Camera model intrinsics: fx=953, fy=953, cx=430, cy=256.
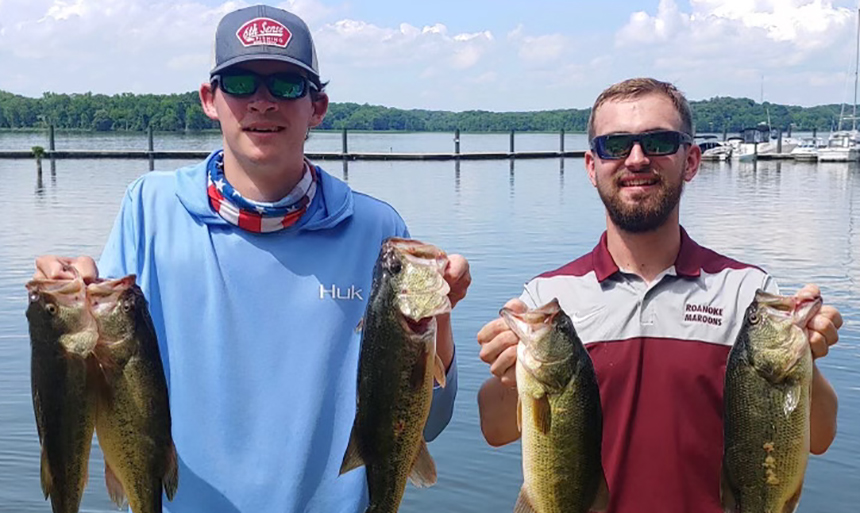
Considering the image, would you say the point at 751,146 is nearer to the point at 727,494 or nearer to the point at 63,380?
the point at 727,494

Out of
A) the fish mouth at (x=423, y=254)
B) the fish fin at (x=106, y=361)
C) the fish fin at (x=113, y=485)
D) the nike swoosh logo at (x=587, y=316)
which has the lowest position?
the fish fin at (x=113, y=485)

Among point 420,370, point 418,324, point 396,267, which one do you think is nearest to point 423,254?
point 396,267

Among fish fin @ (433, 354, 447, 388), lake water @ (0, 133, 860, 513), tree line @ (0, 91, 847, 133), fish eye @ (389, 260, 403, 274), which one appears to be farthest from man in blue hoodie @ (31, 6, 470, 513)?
tree line @ (0, 91, 847, 133)

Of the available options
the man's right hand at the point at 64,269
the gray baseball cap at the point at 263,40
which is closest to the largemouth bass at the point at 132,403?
the man's right hand at the point at 64,269

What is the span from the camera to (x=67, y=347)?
133 inches

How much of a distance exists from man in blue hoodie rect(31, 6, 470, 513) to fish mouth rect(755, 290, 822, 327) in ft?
3.91

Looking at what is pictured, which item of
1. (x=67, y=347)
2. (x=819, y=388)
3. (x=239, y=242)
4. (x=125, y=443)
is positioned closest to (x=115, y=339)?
(x=67, y=347)

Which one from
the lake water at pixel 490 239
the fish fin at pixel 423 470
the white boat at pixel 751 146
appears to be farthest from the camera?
the white boat at pixel 751 146

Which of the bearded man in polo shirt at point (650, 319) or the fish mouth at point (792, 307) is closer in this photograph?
the fish mouth at point (792, 307)

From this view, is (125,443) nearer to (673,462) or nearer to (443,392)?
(443,392)

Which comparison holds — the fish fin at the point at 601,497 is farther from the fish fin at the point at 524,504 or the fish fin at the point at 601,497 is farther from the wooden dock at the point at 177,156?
the wooden dock at the point at 177,156

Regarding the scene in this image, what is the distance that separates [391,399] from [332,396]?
41 centimetres

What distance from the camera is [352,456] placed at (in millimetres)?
3629

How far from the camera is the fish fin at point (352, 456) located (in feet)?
11.9
